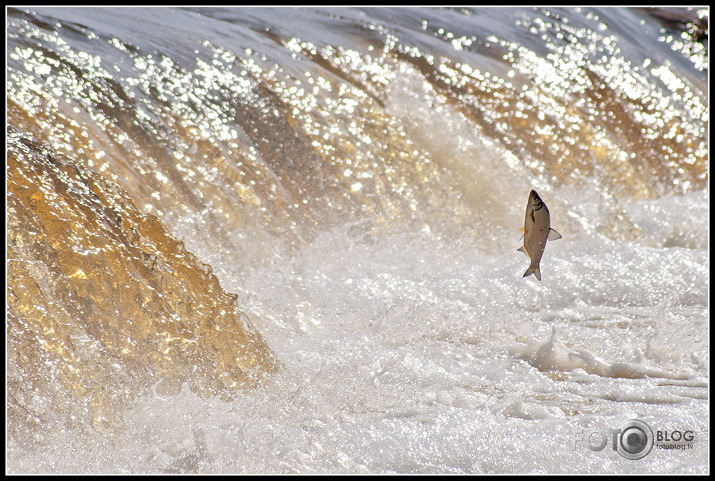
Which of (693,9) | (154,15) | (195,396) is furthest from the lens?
(693,9)

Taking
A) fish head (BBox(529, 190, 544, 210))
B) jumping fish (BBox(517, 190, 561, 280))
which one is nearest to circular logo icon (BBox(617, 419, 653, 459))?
jumping fish (BBox(517, 190, 561, 280))

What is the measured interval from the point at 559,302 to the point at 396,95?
1298mm

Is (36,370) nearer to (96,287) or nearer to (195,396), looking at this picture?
(96,287)

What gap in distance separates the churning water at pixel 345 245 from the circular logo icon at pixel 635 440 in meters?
0.02

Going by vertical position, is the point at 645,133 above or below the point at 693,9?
below

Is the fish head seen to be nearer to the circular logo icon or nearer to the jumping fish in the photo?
the jumping fish

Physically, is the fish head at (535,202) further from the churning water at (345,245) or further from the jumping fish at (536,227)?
the churning water at (345,245)

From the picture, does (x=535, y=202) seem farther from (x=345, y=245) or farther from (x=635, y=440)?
(x=345, y=245)

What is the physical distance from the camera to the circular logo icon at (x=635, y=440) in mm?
1890

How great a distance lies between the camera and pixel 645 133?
4070 millimetres

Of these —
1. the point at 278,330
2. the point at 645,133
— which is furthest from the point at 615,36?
the point at 278,330

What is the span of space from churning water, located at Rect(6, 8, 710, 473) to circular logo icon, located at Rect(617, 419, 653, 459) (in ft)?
0.07

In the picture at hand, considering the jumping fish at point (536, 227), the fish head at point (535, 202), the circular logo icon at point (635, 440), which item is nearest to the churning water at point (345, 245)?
the circular logo icon at point (635, 440)

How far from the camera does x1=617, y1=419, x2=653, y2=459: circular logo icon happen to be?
189 centimetres
